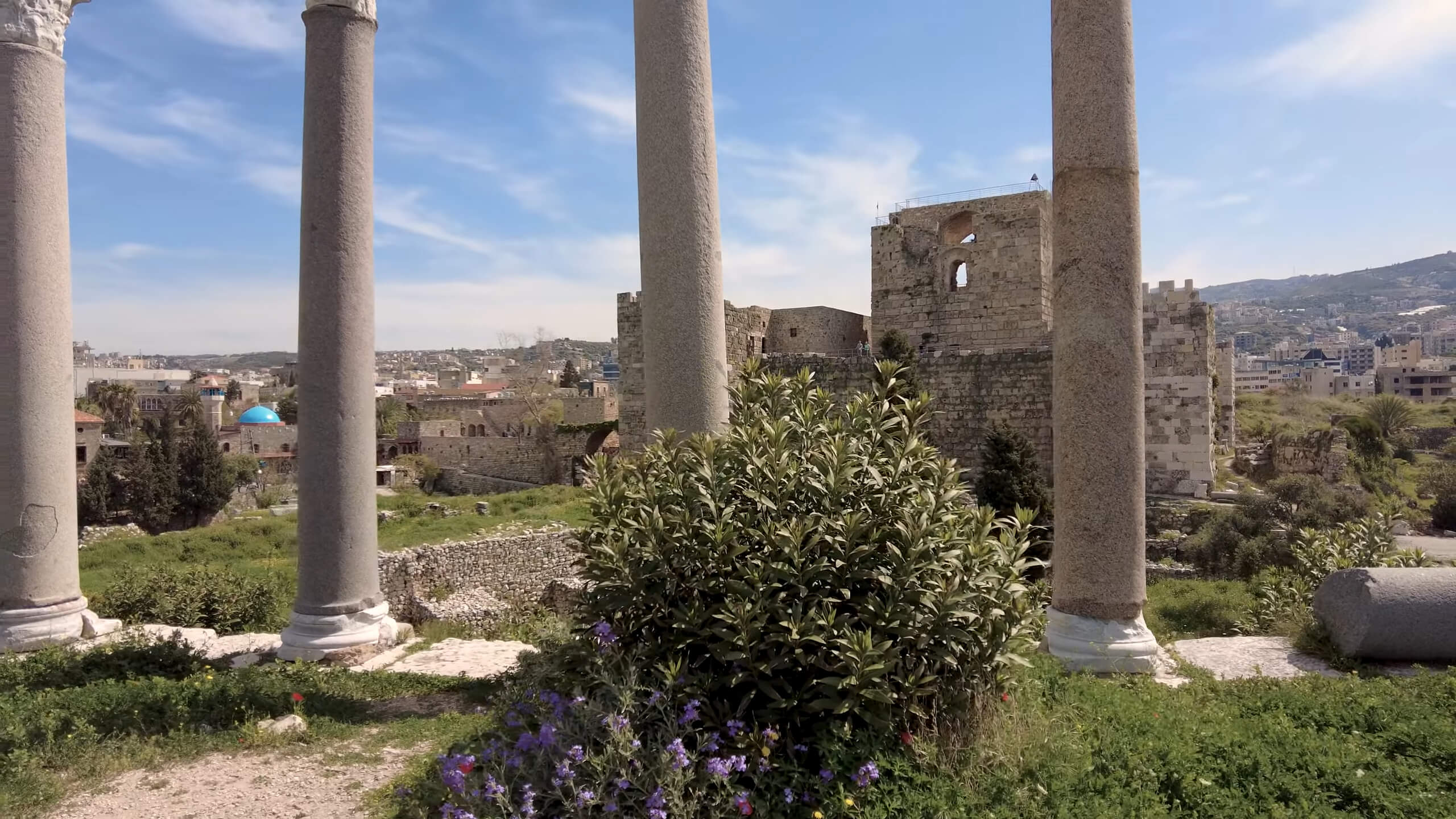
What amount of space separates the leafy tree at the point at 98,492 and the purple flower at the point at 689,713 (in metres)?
33.5

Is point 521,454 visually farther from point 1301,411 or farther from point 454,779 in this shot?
point 1301,411

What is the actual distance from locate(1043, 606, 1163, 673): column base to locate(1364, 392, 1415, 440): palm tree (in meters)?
41.8

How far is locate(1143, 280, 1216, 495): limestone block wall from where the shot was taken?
54.9ft

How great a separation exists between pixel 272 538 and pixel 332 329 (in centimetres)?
1423

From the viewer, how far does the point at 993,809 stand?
3.69 m

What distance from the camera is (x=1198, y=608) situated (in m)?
10.4

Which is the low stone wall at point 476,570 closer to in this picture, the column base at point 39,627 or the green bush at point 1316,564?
Answer: the column base at point 39,627

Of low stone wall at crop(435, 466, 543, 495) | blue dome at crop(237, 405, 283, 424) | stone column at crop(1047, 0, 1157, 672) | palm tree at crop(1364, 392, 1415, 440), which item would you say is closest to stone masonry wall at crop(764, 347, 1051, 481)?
stone column at crop(1047, 0, 1157, 672)

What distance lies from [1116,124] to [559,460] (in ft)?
92.1

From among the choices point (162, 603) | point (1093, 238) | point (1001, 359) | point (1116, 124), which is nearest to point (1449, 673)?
point (1093, 238)

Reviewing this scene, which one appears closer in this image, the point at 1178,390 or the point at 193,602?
the point at 193,602

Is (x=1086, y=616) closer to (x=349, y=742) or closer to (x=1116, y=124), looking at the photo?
(x=1116, y=124)

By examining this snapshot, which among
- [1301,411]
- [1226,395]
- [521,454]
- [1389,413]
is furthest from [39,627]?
[1301,411]

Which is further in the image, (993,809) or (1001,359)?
(1001,359)
